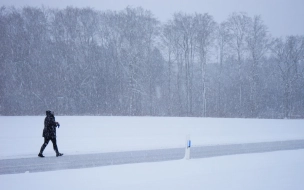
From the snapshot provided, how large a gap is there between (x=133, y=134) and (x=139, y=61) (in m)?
21.7

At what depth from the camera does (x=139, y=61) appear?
42688mm

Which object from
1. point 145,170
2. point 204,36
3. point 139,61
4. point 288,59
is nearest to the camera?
point 145,170

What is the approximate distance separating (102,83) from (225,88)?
65.9ft

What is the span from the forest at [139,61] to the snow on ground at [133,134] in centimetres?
1218

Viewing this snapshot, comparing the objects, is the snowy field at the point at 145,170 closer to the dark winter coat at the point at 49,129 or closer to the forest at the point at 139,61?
the dark winter coat at the point at 49,129

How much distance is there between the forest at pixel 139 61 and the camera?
137ft

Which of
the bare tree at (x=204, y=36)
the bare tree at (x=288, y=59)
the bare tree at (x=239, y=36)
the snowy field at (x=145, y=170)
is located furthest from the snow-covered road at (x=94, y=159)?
the bare tree at (x=288, y=59)

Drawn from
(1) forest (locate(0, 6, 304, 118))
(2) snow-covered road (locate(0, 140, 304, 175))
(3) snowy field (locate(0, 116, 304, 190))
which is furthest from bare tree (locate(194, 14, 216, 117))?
(2) snow-covered road (locate(0, 140, 304, 175))

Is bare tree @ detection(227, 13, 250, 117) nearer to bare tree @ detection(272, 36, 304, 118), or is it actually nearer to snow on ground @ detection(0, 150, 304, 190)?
bare tree @ detection(272, 36, 304, 118)

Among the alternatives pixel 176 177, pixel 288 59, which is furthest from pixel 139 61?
pixel 176 177

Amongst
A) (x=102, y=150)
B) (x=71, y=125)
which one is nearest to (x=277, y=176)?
(x=102, y=150)

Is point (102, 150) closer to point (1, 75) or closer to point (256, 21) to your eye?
point (1, 75)

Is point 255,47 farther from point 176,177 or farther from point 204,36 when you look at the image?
point 176,177

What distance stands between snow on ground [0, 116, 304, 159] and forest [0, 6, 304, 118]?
12182 mm
